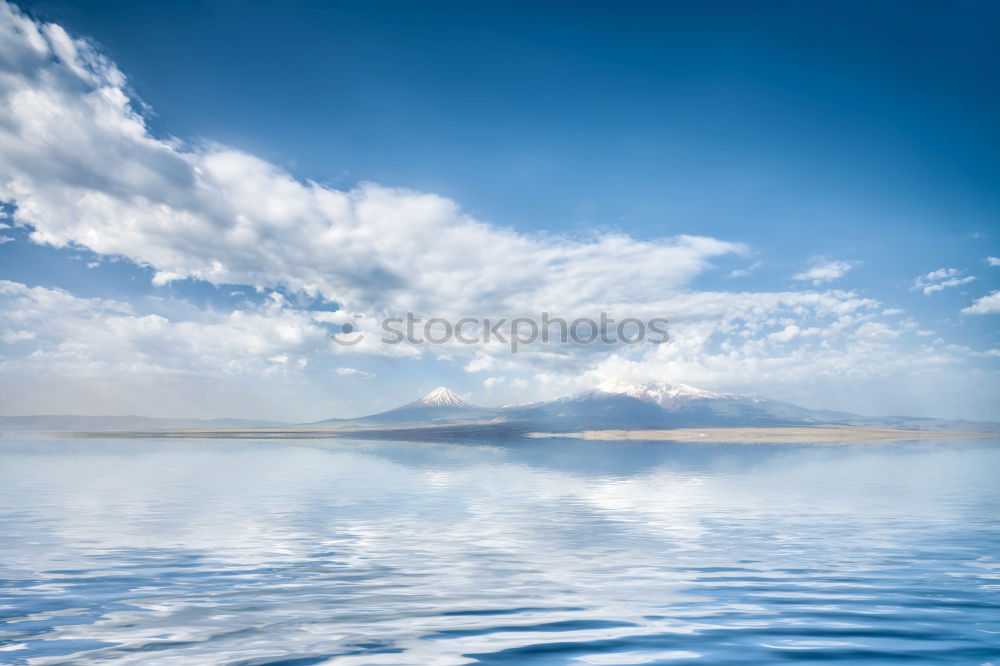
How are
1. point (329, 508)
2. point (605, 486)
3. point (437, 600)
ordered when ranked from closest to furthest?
1. point (437, 600)
2. point (329, 508)
3. point (605, 486)

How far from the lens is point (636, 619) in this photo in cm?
1560

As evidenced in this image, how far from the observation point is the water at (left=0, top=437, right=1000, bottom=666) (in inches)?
535

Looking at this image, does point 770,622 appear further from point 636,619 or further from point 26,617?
point 26,617

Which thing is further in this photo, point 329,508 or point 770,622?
point 329,508

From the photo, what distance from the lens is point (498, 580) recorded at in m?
19.8

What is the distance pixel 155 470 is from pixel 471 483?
4354 cm

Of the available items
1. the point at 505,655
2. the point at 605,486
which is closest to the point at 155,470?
the point at 605,486

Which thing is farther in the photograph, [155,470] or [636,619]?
[155,470]

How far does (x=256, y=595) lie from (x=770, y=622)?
15.6 m

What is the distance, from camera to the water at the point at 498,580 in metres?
13.6

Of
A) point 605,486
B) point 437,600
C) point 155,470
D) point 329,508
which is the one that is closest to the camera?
point 437,600

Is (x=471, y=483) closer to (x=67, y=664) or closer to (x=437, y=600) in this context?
(x=437, y=600)

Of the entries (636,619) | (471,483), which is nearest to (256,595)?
(636,619)

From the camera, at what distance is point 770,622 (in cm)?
1536
